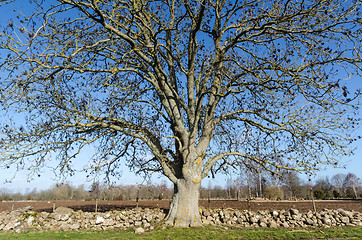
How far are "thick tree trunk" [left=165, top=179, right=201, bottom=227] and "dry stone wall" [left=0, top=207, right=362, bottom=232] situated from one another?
984 millimetres

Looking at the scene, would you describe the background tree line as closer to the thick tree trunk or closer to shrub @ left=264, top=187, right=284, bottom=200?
shrub @ left=264, top=187, right=284, bottom=200

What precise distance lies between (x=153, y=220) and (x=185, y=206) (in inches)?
74.0

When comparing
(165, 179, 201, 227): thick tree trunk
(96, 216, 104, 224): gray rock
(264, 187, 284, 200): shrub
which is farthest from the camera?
(264, 187, 284, 200): shrub

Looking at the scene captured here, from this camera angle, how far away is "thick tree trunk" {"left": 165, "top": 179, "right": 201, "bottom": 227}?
8078mm

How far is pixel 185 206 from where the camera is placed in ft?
27.1

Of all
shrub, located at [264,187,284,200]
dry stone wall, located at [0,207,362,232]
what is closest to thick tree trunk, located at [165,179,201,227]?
dry stone wall, located at [0,207,362,232]

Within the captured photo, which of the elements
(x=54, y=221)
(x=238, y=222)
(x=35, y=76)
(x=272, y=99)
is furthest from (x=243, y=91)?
(x=54, y=221)

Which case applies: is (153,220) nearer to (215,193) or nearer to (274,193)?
(274,193)

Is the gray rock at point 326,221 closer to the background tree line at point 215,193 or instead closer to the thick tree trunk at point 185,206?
the thick tree trunk at point 185,206

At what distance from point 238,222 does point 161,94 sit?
6.00 m

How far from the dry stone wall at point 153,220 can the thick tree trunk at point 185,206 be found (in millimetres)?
984

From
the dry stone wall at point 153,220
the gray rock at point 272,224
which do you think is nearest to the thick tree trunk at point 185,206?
the dry stone wall at point 153,220

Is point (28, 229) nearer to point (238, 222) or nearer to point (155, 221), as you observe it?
point (155, 221)

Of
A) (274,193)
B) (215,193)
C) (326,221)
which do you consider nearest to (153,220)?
(326,221)
